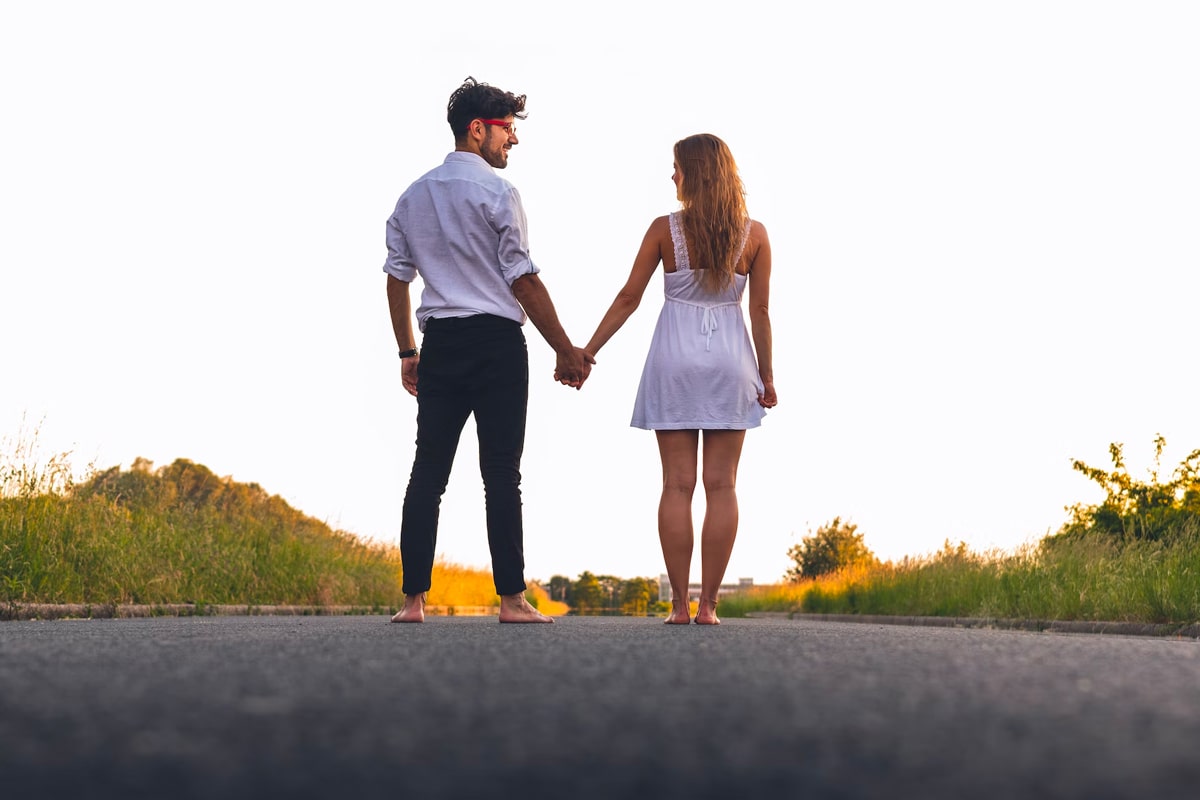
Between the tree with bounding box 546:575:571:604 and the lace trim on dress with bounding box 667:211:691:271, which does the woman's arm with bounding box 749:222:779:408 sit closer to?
the lace trim on dress with bounding box 667:211:691:271

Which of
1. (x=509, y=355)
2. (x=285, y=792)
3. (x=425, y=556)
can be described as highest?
(x=509, y=355)

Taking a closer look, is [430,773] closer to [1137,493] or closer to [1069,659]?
[1069,659]

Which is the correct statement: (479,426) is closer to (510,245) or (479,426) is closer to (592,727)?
(510,245)

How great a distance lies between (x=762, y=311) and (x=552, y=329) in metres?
1.38

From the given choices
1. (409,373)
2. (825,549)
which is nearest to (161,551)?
(409,373)

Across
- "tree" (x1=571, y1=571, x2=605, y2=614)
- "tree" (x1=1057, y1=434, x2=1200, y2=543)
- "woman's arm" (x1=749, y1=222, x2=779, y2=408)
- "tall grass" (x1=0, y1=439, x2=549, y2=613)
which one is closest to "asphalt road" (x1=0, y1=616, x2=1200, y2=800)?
"woman's arm" (x1=749, y1=222, x2=779, y2=408)

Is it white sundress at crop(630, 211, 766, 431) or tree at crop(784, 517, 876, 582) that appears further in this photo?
tree at crop(784, 517, 876, 582)

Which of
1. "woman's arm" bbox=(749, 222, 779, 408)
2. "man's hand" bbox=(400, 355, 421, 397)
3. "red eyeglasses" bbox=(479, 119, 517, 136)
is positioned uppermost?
"red eyeglasses" bbox=(479, 119, 517, 136)

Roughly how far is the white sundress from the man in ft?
2.63

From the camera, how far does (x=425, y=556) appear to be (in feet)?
22.6

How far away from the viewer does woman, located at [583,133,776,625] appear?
730 centimetres

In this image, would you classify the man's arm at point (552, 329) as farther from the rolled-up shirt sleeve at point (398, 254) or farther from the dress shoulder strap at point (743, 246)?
the dress shoulder strap at point (743, 246)

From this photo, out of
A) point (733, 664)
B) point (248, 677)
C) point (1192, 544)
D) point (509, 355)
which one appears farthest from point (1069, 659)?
point (1192, 544)

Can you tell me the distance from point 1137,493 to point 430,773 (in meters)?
22.9
